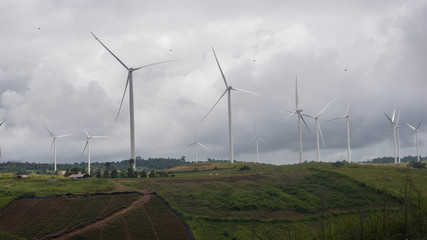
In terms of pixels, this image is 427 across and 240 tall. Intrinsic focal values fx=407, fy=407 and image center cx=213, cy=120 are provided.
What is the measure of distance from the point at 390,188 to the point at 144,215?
5000cm

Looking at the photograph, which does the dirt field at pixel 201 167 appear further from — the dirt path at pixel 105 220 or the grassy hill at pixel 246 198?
the dirt path at pixel 105 220

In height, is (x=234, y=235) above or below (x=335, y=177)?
below

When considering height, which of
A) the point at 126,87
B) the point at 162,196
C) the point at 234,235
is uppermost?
the point at 126,87

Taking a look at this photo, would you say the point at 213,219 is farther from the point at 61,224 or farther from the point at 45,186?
the point at 45,186

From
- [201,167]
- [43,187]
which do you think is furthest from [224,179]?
[201,167]

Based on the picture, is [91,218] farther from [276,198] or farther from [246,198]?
[276,198]

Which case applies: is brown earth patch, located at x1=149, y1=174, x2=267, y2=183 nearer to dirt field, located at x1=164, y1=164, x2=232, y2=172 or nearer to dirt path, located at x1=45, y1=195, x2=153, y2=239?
dirt path, located at x1=45, y1=195, x2=153, y2=239

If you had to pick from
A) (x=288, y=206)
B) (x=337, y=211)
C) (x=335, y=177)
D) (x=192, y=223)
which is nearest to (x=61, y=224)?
(x=192, y=223)

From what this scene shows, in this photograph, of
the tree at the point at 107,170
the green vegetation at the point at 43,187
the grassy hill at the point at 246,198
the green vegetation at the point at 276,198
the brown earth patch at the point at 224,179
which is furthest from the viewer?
the tree at the point at 107,170

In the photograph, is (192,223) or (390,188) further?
(390,188)

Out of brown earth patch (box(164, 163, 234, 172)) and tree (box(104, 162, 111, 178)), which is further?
brown earth patch (box(164, 163, 234, 172))

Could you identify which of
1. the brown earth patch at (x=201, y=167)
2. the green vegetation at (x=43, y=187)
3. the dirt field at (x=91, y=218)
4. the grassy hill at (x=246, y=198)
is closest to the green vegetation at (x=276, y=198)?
the grassy hill at (x=246, y=198)

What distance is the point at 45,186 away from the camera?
249 feet

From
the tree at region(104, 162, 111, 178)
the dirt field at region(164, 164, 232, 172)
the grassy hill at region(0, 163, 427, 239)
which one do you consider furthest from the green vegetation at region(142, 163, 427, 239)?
the dirt field at region(164, 164, 232, 172)
